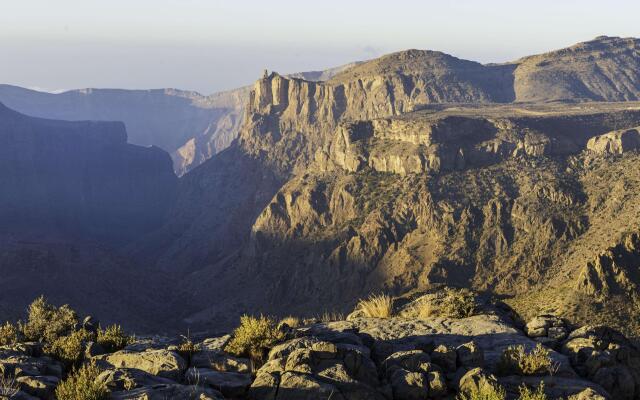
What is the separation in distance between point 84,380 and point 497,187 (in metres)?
102

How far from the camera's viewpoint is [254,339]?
2261 cm

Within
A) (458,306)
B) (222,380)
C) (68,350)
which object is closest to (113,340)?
(68,350)

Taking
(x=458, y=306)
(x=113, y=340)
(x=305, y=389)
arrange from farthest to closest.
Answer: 1. (x=458, y=306)
2. (x=113, y=340)
3. (x=305, y=389)

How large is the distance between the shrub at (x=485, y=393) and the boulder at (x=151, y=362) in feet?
24.3

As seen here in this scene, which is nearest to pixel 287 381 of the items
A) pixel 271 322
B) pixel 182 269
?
pixel 271 322

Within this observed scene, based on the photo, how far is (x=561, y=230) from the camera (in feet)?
331

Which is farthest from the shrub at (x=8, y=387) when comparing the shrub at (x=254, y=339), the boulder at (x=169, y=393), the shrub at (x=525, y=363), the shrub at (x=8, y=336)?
the shrub at (x=525, y=363)

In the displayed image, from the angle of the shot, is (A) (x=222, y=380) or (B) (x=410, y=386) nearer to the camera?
(B) (x=410, y=386)

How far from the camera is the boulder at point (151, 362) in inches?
818

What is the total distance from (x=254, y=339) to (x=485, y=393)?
7.17m

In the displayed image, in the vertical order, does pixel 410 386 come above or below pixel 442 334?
above

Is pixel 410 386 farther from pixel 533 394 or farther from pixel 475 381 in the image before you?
pixel 533 394

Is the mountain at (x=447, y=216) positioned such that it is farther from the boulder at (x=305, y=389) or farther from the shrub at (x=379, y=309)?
the boulder at (x=305, y=389)

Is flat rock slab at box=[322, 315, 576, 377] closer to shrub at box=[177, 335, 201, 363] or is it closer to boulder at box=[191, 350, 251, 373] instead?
boulder at box=[191, 350, 251, 373]
